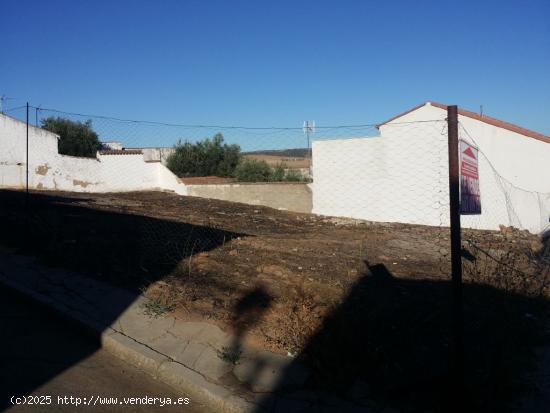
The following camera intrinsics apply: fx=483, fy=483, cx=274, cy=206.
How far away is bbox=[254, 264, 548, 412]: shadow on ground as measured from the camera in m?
Result: 3.33

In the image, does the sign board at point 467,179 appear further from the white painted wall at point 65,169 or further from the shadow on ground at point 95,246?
the white painted wall at point 65,169

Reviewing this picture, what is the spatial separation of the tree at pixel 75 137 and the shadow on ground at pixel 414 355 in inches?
1144

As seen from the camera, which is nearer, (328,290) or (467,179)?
(467,179)

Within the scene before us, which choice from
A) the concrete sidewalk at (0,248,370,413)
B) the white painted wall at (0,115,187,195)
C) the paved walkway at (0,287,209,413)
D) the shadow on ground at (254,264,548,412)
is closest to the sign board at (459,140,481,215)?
the shadow on ground at (254,264,548,412)

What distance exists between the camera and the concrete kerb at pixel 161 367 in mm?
3389

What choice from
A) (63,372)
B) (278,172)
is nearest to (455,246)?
(63,372)

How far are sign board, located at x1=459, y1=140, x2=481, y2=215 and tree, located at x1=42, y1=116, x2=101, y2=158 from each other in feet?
94.8

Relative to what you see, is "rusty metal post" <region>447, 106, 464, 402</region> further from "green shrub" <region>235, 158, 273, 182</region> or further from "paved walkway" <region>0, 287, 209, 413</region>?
"green shrub" <region>235, 158, 273, 182</region>

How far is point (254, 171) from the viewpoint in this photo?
3453 centimetres

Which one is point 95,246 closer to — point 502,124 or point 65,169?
point 502,124

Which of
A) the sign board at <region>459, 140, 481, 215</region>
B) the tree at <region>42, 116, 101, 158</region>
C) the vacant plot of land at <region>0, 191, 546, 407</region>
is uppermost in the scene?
the tree at <region>42, 116, 101, 158</region>

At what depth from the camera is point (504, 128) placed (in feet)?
51.9

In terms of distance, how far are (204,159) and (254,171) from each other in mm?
5097

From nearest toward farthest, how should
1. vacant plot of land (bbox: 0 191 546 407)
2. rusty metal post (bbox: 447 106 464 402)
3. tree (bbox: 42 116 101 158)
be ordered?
rusty metal post (bbox: 447 106 464 402) → vacant plot of land (bbox: 0 191 546 407) → tree (bbox: 42 116 101 158)
